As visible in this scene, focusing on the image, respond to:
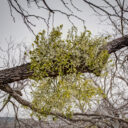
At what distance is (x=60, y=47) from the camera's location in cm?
150

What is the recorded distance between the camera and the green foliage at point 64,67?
1.41 meters

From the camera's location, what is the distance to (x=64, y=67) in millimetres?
1611

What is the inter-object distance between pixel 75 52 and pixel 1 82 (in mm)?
1243

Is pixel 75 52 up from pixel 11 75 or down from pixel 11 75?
up

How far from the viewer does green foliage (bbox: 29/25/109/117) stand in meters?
1.41

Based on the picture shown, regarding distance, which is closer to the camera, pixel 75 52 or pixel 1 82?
pixel 75 52

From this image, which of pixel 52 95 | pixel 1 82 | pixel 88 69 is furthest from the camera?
pixel 1 82

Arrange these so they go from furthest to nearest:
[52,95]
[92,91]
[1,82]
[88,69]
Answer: [1,82]
[88,69]
[52,95]
[92,91]

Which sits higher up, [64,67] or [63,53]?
[63,53]

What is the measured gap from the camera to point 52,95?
1498 mm

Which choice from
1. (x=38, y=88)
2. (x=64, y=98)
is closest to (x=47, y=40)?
(x=38, y=88)

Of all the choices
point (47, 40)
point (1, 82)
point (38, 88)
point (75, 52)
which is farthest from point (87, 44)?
point (1, 82)

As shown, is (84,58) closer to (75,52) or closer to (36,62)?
(75,52)

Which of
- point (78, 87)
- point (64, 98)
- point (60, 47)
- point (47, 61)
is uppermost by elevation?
point (60, 47)
